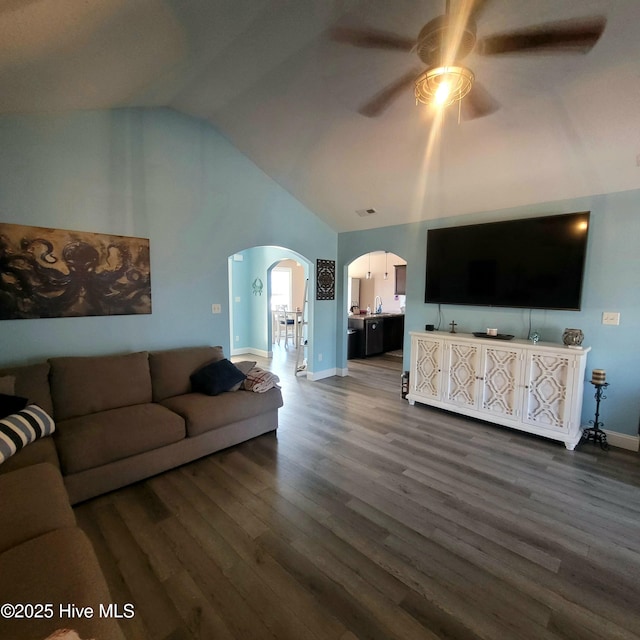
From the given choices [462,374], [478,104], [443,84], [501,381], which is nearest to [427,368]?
[462,374]

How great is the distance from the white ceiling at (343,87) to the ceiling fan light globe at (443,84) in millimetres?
412

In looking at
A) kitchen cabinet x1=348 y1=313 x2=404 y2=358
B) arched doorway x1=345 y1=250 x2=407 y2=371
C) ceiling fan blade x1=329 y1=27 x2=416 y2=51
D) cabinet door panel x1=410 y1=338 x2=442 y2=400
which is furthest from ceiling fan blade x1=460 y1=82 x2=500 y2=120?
kitchen cabinet x1=348 y1=313 x2=404 y2=358

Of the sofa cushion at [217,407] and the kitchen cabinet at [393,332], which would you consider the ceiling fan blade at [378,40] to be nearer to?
the sofa cushion at [217,407]

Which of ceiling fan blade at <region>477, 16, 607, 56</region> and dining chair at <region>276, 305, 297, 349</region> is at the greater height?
ceiling fan blade at <region>477, 16, 607, 56</region>

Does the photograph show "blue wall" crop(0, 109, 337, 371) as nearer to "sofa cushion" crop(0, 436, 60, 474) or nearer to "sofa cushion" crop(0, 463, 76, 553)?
"sofa cushion" crop(0, 436, 60, 474)

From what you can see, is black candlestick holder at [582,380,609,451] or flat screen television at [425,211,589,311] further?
flat screen television at [425,211,589,311]

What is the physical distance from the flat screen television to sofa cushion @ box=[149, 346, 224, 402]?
302 cm

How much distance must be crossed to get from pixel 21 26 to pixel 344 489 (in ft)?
10.8

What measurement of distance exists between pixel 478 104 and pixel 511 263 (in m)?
1.83

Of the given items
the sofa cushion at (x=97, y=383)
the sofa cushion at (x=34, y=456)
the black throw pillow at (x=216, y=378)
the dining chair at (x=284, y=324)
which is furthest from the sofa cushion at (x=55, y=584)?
the dining chair at (x=284, y=324)

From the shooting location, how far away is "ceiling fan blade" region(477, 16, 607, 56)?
1778 millimetres

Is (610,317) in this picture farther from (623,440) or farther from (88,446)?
(88,446)

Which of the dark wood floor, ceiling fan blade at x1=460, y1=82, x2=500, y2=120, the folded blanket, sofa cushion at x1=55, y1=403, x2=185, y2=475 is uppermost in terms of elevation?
ceiling fan blade at x1=460, y1=82, x2=500, y2=120

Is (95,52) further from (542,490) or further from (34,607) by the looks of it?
(542,490)
